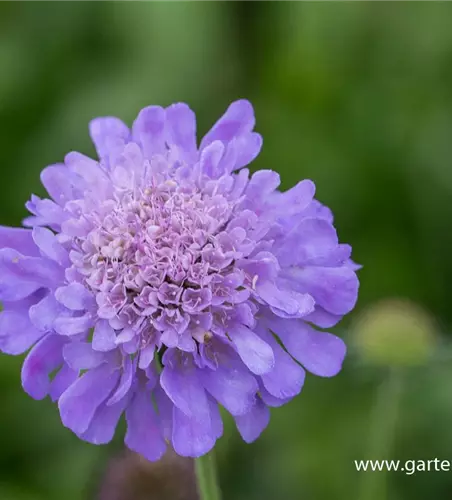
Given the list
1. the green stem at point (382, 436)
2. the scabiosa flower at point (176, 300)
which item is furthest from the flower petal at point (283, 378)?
the green stem at point (382, 436)

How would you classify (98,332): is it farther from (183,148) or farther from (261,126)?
(261,126)

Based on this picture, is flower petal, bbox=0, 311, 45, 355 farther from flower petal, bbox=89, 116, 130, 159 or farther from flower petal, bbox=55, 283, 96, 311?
flower petal, bbox=89, 116, 130, 159

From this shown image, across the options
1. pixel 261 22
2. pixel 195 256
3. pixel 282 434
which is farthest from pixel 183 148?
pixel 261 22

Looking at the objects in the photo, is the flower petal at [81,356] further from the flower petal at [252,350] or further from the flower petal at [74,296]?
the flower petal at [252,350]

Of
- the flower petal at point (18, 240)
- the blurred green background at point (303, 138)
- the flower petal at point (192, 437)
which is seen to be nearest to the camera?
the flower petal at point (192, 437)

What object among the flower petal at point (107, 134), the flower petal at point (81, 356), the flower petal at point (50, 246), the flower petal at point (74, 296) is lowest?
the flower petal at point (81, 356)

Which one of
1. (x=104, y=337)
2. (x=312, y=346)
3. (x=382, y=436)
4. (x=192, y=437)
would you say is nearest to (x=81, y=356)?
(x=104, y=337)

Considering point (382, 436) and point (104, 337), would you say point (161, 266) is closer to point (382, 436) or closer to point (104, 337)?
point (104, 337)
